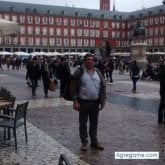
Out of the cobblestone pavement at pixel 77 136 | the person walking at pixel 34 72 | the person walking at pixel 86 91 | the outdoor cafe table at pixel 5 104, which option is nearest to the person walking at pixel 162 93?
the cobblestone pavement at pixel 77 136

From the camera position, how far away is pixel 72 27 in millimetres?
101688

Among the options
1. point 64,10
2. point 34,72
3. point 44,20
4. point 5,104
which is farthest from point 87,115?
point 64,10

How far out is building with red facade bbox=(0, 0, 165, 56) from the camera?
94.9 meters

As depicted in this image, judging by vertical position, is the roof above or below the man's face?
above

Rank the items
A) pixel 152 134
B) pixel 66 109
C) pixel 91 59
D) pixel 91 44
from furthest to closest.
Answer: pixel 91 44 < pixel 66 109 < pixel 152 134 < pixel 91 59

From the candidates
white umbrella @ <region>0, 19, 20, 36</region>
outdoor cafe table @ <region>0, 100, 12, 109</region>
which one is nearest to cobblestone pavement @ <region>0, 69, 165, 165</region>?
outdoor cafe table @ <region>0, 100, 12, 109</region>

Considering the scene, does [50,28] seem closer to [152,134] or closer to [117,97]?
[117,97]

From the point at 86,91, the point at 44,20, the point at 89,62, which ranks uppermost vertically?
the point at 44,20

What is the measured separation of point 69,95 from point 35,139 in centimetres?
140

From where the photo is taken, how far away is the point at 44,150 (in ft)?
24.6

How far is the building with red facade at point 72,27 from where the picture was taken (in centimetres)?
9488

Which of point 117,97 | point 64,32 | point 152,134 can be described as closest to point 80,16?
point 64,32

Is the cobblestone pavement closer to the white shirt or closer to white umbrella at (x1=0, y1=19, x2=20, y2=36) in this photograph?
the white shirt

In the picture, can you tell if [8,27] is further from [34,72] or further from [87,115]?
[34,72]
